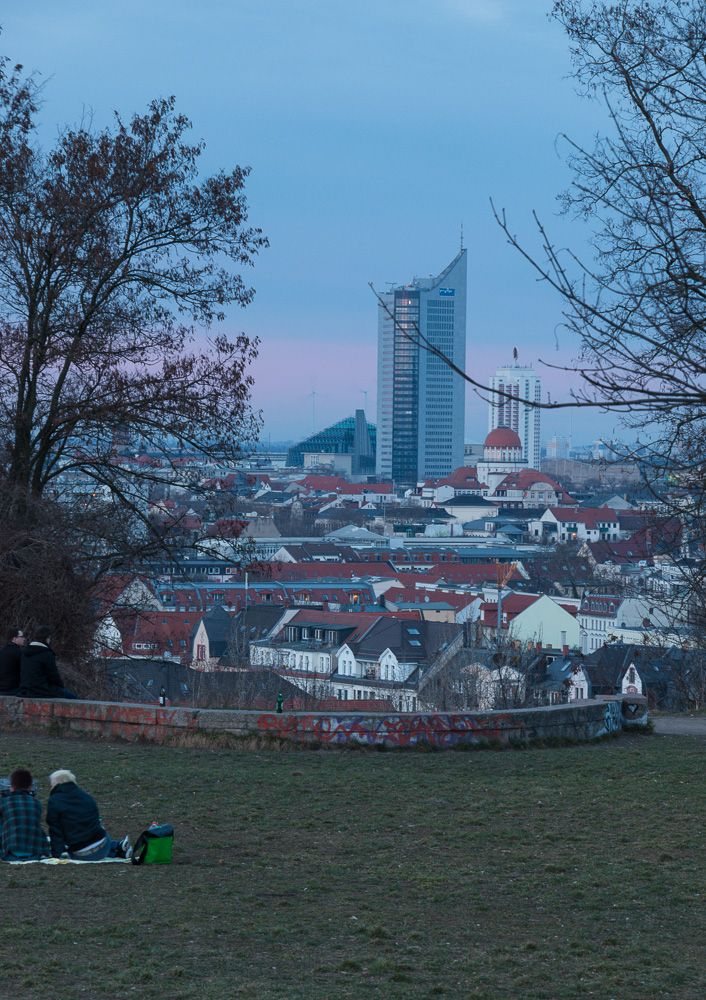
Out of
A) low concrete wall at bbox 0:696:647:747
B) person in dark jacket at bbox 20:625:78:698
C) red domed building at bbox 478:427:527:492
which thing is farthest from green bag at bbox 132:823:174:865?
red domed building at bbox 478:427:527:492

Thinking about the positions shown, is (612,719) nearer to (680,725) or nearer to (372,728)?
(680,725)

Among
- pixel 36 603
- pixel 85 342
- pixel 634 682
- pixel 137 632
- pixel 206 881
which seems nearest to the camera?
pixel 206 881

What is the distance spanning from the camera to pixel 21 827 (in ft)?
20.3

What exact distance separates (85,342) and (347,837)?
8554mm

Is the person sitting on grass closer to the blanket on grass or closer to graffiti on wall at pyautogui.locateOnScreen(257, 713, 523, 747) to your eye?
the blanket on grass

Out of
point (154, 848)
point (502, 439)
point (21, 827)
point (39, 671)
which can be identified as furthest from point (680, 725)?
point (502, 439)

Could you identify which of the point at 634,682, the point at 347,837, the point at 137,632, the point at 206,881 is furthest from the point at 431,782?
the point at 634,682

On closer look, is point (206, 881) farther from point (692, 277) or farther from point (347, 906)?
point (692, 277)

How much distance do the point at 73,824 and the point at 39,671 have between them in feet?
14.8

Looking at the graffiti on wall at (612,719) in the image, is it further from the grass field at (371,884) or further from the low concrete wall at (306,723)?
the grass field at (371,884)

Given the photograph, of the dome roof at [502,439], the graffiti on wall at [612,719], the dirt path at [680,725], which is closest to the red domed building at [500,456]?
the dome roof at [502,439]

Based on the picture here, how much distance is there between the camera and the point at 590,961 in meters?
4.66

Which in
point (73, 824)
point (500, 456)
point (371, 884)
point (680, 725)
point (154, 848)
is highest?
point (500, 456)

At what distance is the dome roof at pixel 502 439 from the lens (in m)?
191
